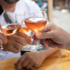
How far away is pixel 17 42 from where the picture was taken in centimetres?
82

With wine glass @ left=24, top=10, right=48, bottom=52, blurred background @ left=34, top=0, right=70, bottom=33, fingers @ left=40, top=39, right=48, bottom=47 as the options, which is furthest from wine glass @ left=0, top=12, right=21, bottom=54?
blurred background @ left=34, top=0, right=70, bottom=33

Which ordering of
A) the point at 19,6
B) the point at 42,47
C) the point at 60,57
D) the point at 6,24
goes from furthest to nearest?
1. the point at 19,6
2. the point at 42,47
3. the point at 60,57
4. the point at 6,24

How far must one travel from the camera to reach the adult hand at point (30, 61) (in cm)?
68

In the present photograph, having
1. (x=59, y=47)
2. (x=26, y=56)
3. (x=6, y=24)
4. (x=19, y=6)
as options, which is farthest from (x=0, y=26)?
(x=19, y=6)

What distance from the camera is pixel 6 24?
65cm

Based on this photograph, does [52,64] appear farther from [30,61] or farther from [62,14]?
[62,14]

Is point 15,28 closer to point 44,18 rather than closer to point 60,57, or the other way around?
point 44,18

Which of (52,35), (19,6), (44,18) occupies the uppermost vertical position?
(19,6)

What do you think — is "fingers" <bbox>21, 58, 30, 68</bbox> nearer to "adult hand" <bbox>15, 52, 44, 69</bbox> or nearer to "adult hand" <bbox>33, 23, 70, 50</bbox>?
"adult hand" <bbox>15, 52, 44, 69</bbox>

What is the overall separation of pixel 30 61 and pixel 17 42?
192 mm

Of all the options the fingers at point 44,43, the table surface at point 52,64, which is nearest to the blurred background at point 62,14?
the fingers at point 44,43

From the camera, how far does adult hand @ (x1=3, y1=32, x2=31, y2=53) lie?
806 millimetres

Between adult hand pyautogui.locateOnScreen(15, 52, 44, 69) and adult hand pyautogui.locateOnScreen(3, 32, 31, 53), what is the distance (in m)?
0.11

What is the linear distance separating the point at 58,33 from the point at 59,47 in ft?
0.56
